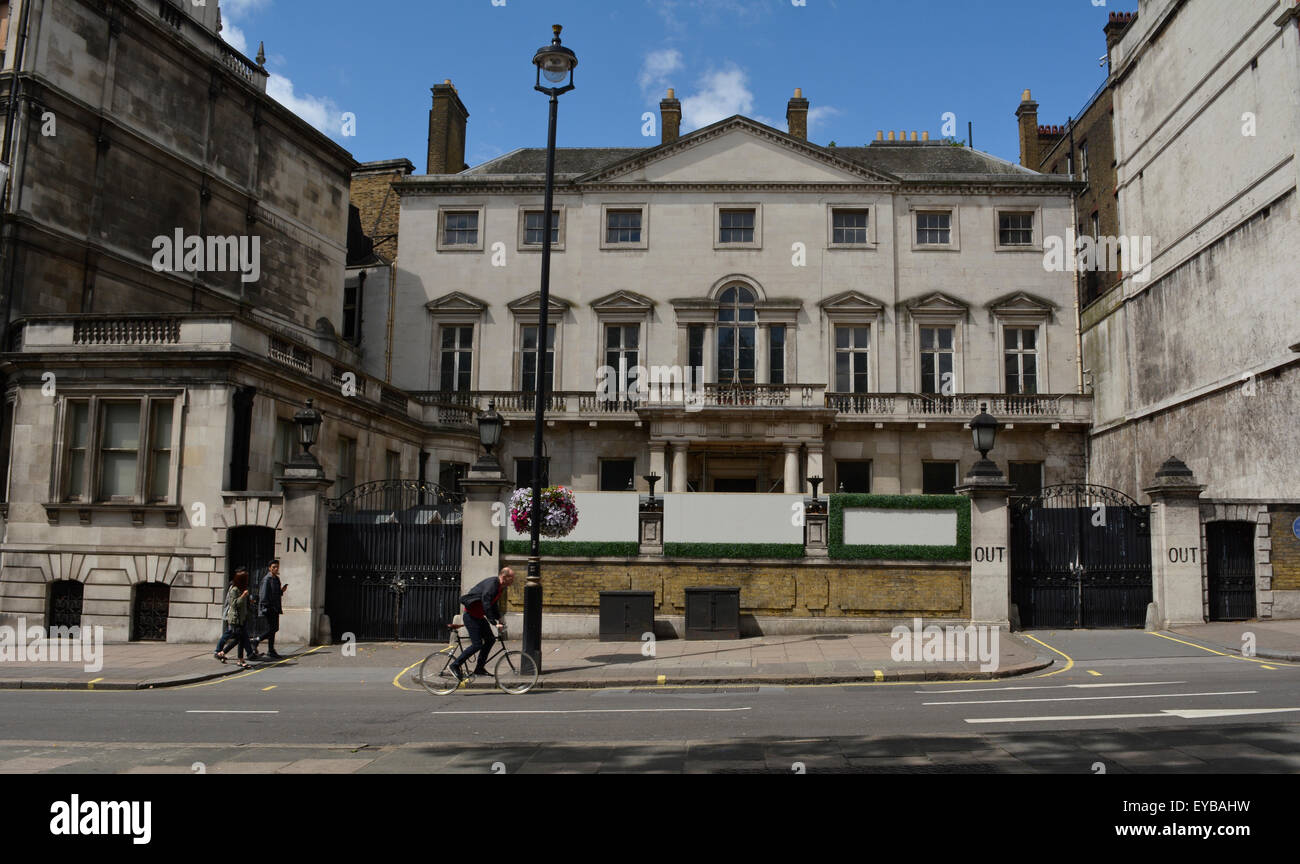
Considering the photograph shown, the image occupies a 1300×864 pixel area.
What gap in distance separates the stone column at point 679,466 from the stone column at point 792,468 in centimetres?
374

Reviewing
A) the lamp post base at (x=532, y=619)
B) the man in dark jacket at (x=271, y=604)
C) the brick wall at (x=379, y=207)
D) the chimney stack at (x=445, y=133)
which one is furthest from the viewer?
the brick wall at (x=379, y=207)

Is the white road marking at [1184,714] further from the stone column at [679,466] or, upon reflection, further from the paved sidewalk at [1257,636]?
the stone column at [679,466]

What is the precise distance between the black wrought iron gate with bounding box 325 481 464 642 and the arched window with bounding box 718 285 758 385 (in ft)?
63.3

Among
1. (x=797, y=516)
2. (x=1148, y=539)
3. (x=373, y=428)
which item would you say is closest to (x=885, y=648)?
(x=797, y=516)

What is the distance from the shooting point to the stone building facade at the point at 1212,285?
2344cm

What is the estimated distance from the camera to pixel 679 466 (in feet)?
110

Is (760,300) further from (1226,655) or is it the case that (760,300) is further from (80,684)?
(80,684)

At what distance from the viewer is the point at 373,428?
27.7 meters

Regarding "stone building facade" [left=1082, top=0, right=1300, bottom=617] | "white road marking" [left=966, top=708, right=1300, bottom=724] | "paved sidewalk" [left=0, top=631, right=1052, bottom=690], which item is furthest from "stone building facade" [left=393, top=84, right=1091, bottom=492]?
"white road marking" [left=966, top=708, right=1300, bottom=724]

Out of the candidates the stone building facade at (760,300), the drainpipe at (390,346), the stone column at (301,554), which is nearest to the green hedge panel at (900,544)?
the stone column at (301,554)

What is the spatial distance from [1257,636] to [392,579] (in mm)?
17023

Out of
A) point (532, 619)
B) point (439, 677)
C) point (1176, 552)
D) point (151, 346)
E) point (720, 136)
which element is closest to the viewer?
point (439, 677)

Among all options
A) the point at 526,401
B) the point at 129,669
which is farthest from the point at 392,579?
the point at 526,401
